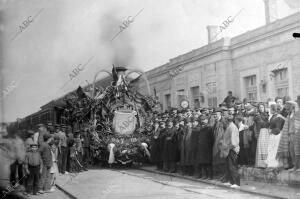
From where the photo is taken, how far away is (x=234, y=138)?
602 centimetres

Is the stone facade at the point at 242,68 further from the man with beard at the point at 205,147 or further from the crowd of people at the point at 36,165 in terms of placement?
the crowd of people at the point at 36,165

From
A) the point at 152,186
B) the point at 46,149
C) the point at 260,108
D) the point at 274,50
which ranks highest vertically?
the point at 274,50

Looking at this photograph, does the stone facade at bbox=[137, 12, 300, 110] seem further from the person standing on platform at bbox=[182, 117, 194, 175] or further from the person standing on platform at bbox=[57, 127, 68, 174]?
the person standing on platform at bbox=[57, 127, 68, 174]

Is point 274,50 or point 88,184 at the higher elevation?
point 274,50

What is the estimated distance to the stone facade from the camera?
210 inches

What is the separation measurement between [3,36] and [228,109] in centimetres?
311

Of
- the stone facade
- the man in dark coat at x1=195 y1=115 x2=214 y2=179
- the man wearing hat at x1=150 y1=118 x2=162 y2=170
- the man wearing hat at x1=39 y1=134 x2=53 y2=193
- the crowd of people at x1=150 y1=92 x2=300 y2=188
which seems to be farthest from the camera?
the man wearing hat at x1=150 y1=118 x2=162 y2=170

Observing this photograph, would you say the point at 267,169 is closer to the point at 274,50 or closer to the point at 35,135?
the point at 274,50

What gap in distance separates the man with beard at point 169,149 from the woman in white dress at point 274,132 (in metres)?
2.46

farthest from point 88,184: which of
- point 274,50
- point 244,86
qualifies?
point 274,50

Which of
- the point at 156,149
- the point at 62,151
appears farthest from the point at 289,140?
the point at 62,151

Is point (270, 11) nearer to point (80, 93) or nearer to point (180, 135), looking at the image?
point (180, 135)

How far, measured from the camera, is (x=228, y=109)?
248 inches

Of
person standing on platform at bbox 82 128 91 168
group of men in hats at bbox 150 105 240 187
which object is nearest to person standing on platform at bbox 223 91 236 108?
group of men in hats at bbox 150 105 240 187
